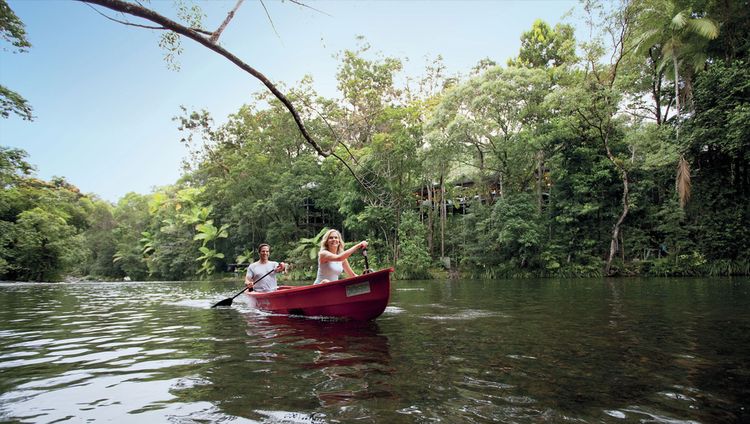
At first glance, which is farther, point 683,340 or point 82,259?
point 82,259

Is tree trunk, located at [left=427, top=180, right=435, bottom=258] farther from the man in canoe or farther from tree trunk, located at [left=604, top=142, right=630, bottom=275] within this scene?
the man in canoe

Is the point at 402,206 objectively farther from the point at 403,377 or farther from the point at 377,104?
the point at 403,377

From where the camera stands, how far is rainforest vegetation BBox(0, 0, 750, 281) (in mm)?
18922

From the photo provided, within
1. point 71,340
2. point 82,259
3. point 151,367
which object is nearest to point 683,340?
point 151,367

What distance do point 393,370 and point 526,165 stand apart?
2238 cm

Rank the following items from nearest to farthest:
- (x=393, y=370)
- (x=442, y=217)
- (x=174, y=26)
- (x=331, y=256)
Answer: (x=393, y=370), (x=174, y=26), (x=331, y=256), (x=442, y=217)

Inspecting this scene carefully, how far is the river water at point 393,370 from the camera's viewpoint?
270 centimetres

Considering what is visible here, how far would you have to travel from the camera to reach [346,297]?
6.67m

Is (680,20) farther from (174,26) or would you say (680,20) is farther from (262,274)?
(174,26)

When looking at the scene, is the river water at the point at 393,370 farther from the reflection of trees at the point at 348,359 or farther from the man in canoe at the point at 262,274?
the man in canoe at the point at 262,274

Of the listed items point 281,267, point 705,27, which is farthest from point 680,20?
point 281,267

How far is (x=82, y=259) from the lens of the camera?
1284 inches

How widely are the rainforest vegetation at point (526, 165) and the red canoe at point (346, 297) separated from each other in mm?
6370

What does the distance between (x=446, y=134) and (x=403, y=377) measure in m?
20.4
